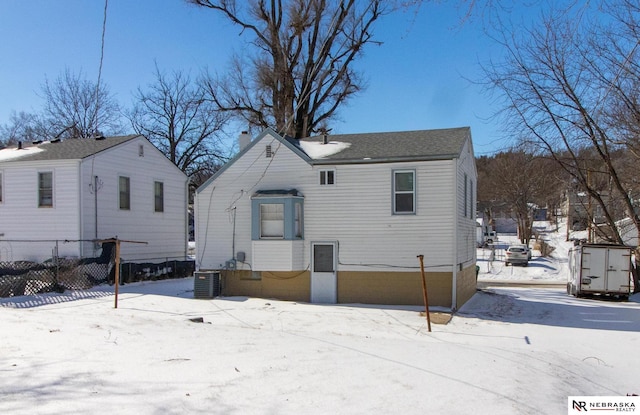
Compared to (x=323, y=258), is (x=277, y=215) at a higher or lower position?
higher

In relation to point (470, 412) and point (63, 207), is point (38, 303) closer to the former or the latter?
point (63, 207)

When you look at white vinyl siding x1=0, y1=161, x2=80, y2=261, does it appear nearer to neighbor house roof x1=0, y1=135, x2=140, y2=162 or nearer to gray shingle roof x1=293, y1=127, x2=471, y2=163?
neighbor house roof x1=0, y1=135, x2=140, y2=162

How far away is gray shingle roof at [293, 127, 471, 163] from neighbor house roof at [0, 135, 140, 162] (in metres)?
8.09

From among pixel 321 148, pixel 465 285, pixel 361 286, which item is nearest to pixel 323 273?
pixel 361 286

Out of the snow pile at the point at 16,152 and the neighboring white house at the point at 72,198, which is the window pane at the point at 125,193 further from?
the snow pile at the point at 16,152

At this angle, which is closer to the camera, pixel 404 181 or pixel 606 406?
pixel 606 406

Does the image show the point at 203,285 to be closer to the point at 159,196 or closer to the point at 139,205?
the point at 139,205

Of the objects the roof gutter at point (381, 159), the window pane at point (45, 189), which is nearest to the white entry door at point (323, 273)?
the roof gutter at point (381, 159)

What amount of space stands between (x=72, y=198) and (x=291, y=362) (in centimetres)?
1449

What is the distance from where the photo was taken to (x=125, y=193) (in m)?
21.1

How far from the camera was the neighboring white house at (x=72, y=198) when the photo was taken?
60.6 ft

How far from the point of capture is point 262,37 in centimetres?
3278

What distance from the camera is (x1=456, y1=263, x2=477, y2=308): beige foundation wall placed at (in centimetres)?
1588

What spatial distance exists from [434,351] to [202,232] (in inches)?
438
